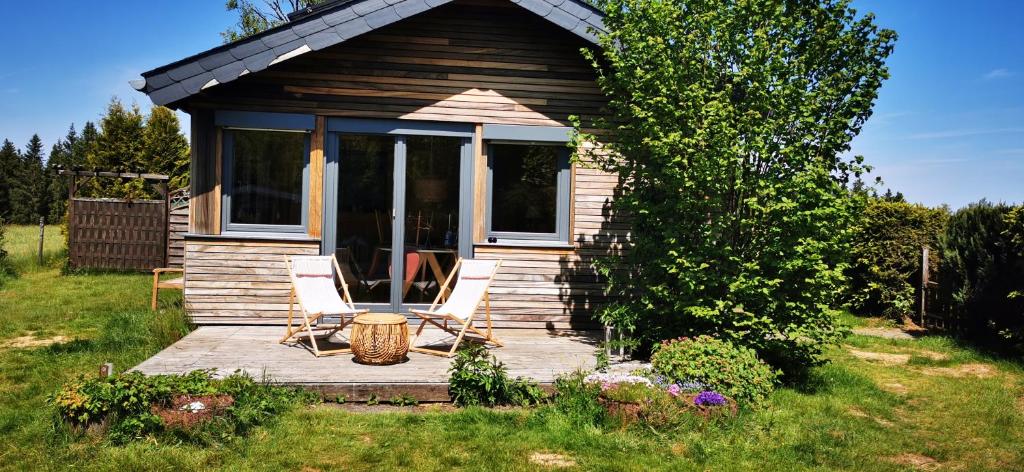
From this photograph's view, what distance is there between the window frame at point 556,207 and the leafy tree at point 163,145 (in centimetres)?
1540

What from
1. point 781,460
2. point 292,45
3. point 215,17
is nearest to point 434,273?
point 292,45

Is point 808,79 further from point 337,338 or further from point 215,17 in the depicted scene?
point 215,17

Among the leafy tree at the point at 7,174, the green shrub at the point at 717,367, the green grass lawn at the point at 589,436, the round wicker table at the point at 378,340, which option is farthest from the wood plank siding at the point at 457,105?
the leafy tree at the point at 7,174

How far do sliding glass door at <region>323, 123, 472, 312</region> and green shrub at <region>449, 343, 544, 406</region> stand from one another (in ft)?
9.08

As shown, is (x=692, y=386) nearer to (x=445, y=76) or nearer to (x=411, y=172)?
(x=411, y=172)

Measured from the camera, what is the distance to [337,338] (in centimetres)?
738

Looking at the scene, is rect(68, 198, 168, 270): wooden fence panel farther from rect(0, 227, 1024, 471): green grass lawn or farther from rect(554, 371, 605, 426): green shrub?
rect(554, 371, 605, 426): green shrub

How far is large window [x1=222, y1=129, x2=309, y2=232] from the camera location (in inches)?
315

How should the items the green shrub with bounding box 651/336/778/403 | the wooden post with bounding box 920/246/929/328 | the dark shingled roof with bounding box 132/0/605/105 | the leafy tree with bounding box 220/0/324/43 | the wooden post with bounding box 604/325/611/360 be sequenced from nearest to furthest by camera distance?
the green shrub with bounding box 651/336/778/403
the wooden post with bounding box 604/325/611/360
the dark shingled roof with bounding box 132/0/605/105
the wooden post with bounding box 920/246/929/328
the leafy tree with bounding box 220/0/324/43

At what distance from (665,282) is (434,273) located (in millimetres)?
2775

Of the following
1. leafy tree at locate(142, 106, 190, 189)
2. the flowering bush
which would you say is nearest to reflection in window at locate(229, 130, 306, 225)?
the flowering bush

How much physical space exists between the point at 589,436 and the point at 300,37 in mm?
4862

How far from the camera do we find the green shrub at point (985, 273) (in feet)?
26.7

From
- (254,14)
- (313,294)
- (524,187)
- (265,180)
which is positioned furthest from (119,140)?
(313,294)
